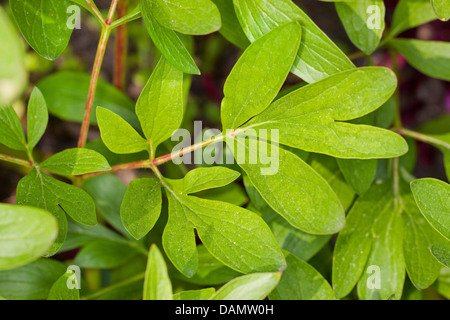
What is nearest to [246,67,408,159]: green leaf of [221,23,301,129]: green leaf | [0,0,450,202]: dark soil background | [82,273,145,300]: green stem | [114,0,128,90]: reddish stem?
[221,23,301,129]: green leaf

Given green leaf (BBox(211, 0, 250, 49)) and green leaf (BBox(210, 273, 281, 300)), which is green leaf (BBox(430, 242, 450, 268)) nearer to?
green leaf (BBox(210, 273, 281, 300))

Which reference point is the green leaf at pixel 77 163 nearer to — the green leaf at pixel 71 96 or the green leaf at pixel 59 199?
the green leaf at pixel 59 199

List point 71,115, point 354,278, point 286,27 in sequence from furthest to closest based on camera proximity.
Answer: point 71,115
point 354,278
point 286,27

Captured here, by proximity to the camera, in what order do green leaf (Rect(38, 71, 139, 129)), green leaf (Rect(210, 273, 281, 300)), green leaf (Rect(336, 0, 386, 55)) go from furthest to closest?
1. green leaf (Rect(38, 71, 139, 129))
2. green leaf (Rect(336, 0, 386, 55))
3. green leaf (Rect(210, 273, 281, 300))

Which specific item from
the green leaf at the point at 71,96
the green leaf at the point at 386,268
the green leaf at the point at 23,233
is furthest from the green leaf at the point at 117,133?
the green leaf at the point at 386,268
